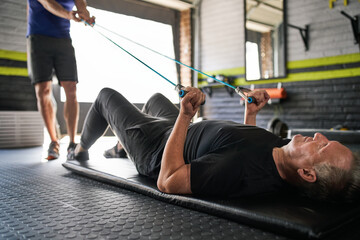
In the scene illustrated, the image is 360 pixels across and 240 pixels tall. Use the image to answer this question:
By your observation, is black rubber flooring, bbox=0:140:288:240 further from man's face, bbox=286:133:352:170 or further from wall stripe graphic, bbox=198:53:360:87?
wall stripe graphic, bbox=198:53:360:87

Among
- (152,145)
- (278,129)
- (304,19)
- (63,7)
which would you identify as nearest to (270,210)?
(152,145)

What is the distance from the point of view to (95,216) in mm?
1147

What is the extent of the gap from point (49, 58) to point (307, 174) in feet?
7.50

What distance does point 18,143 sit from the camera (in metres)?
3.63

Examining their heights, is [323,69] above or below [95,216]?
above

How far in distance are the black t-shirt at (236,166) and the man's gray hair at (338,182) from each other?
15 centimetres

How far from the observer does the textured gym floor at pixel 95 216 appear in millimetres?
978

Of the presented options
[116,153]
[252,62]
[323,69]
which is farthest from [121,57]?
[116,153]

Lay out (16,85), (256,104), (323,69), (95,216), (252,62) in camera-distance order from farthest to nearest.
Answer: (252,62) → (323,69) → (16,85) → (256,104) → (95,216)

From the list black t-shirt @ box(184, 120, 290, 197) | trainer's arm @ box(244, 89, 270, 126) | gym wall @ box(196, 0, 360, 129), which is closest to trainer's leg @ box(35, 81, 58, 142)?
trainer's arm @ box(244, 89, 270, 126)

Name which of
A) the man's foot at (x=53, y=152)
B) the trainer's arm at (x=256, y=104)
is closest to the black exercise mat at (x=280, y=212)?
the trainer's arm at (x=256, y=104)

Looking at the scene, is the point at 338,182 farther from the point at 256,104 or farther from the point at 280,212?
the point at 256,104

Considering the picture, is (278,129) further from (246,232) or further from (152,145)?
(246,232)

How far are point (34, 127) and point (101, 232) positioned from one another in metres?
3.18
